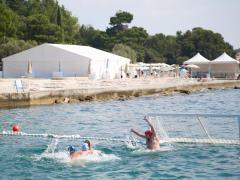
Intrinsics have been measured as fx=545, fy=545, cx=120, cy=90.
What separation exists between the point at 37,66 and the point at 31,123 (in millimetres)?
34130

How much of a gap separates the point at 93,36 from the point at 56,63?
57077mm

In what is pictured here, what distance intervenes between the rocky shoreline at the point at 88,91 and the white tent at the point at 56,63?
313 inches

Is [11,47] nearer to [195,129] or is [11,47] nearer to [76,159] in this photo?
[195,129]

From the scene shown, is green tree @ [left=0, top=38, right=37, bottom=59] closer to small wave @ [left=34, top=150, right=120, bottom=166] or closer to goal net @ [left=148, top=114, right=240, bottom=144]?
goal net @ [left=148, top=114, right=240, bottom=144]

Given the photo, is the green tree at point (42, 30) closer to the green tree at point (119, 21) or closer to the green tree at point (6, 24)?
the green tree at point (6, 24)

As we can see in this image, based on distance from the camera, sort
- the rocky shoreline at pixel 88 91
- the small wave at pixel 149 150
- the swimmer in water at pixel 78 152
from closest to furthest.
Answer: the swimmer in water at pixel 78 152
the small wave at pixel 149 150
the rocky shoreline at pixel 88 91

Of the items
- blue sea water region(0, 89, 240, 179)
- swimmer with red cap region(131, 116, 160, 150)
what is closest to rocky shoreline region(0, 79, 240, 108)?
blue sea water region(0, 89, 240, 179)

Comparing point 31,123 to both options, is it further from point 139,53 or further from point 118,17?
point 118,17

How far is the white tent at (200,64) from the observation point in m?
85.0

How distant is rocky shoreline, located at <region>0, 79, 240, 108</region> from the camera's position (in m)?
38.5

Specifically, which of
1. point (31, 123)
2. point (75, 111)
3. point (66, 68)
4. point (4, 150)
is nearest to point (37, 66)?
point (66, 68)

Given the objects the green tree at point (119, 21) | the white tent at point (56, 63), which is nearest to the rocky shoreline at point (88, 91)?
the white tent at point (56, 63)

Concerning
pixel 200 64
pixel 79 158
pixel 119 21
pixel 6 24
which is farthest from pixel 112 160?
pixel 119 21

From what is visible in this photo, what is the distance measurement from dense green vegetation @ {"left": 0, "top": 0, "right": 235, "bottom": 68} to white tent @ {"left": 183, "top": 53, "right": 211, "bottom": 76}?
1096cm
